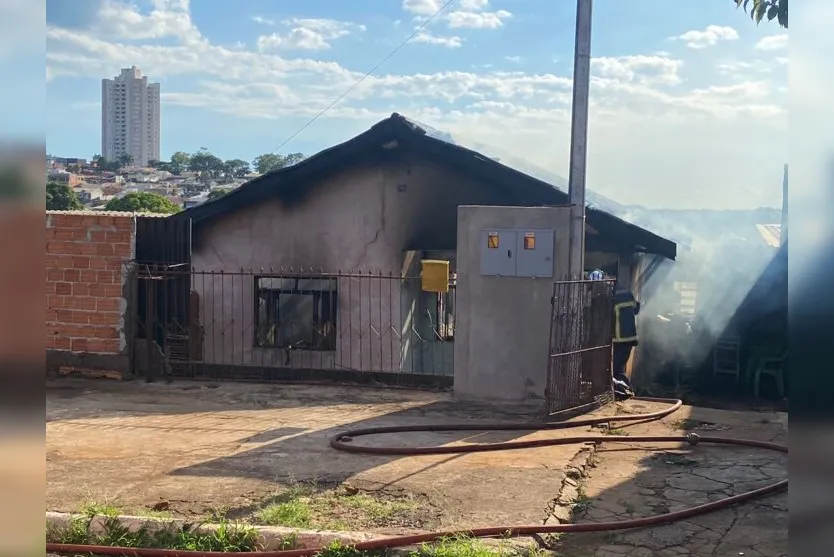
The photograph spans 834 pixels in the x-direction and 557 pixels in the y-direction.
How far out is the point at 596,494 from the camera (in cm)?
617

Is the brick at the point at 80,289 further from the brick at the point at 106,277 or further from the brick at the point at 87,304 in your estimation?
Result: the brick at the point at 106,277

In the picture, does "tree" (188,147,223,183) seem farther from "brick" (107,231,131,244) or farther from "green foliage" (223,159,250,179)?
"brick" (107,231,131,244)

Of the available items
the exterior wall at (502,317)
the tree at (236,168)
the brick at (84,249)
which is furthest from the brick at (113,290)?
the tree at (236,168)

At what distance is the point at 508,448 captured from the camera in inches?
291

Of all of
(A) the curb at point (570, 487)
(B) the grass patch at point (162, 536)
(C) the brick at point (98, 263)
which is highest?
(C) the brick at point (98, 263)

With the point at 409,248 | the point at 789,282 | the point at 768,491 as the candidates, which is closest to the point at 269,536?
the point at 768,491

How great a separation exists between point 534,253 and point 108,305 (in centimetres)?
684

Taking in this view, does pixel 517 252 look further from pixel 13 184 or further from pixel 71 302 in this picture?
pixel 13 184

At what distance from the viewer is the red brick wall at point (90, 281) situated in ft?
39.2

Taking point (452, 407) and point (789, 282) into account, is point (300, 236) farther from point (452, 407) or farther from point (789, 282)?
point (789, 282)

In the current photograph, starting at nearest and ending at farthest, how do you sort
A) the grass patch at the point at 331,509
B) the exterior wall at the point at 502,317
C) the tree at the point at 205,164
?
1. the grass patch at the point at 331,509
2. the exterior wall at the point at 502,317
3. the tree at the point at 205,164

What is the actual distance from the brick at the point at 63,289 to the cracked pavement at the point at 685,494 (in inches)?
344

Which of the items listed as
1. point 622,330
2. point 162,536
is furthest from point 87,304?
point 622,330

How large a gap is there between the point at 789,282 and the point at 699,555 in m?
3.78
